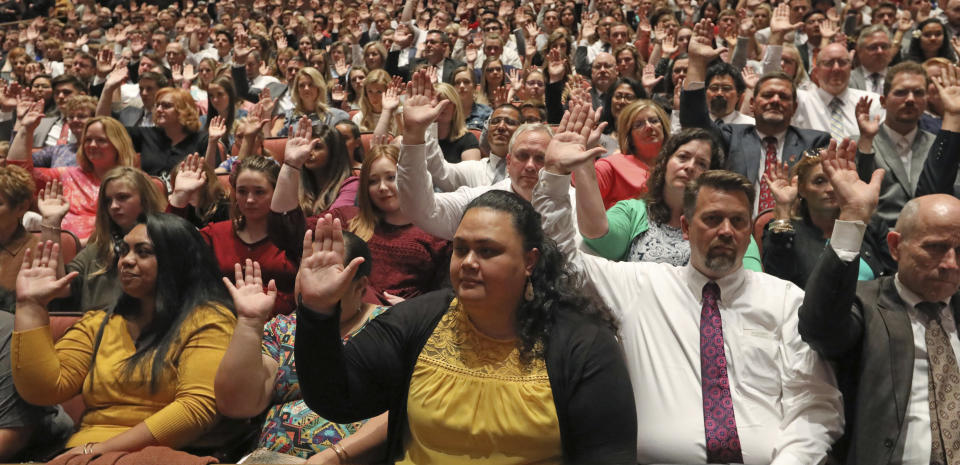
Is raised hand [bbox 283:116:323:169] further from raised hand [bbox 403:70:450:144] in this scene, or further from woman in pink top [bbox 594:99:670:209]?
woman in pink top [bbox 594:99:670:209]

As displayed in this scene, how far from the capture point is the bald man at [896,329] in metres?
1.42

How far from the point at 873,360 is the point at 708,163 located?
81 centimetres

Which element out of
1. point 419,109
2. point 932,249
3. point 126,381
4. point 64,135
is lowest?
point 64,135

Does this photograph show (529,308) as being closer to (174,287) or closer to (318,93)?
(174,287)

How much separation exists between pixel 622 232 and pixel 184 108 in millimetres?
2724

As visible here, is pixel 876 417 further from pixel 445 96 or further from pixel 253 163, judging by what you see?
pixel 445 96

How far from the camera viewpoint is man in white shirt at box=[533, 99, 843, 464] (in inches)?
59.7

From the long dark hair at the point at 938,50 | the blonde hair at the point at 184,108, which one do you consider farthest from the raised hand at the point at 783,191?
the blonde hair at the point at 184,108

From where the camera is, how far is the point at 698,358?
5.25 ft

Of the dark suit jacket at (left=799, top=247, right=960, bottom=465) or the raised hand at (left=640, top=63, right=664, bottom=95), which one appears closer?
the dark suit jacket at (left=799, top=247, right=960, bottom=465)

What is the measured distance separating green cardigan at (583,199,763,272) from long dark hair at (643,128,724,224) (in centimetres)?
3

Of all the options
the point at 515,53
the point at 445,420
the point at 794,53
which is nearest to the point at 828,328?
the point at 445,420

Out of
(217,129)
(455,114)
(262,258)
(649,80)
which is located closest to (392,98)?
(455,114)

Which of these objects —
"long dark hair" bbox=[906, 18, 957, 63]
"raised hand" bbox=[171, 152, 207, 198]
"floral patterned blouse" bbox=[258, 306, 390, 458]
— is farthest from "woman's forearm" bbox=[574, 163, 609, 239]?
"long dark hair" bbox=[906, 18, 957, 63]
